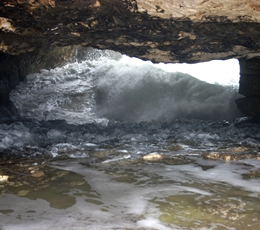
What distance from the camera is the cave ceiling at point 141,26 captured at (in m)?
3.92

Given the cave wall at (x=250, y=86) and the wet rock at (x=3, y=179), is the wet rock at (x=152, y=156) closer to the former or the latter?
the wet rock at (x=3, y=179)

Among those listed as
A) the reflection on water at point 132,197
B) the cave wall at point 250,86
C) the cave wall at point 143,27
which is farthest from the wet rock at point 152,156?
the cave wall at point 250,86

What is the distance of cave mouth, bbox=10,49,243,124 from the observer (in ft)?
29.8

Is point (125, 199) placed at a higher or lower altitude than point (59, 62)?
lower

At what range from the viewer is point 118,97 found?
10.8 meters

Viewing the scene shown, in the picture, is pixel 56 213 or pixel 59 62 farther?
pixel 59 62

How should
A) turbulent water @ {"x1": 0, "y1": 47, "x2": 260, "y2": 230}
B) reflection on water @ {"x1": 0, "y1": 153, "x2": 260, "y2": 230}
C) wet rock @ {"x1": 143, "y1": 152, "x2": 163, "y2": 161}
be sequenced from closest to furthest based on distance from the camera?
reflection on water @ {"x1": 0, "y1": 153, "x2": 260, "y2": 230}, turbulent water @ {"x1": 0, "y1": 47, "x2": 260, "y2": 230}, wet rock @ {"x1": 143, "y1": 152, "x2": 163, "y2": 161}

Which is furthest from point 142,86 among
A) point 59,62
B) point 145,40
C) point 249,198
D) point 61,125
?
point 249,198

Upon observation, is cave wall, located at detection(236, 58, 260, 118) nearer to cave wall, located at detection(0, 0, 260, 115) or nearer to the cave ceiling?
cave wall, located at detection(0, 0, 260, 115)

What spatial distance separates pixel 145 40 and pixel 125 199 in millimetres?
3316

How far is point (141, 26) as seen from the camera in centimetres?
473

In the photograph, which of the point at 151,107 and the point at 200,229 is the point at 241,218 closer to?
the point at 200,229

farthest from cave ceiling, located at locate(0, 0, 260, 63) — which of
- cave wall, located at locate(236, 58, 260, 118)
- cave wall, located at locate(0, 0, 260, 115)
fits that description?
cave wall, located at locate(236, 58, 260, 118)

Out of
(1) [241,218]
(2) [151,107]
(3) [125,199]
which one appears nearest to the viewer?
(1) [241,218]
